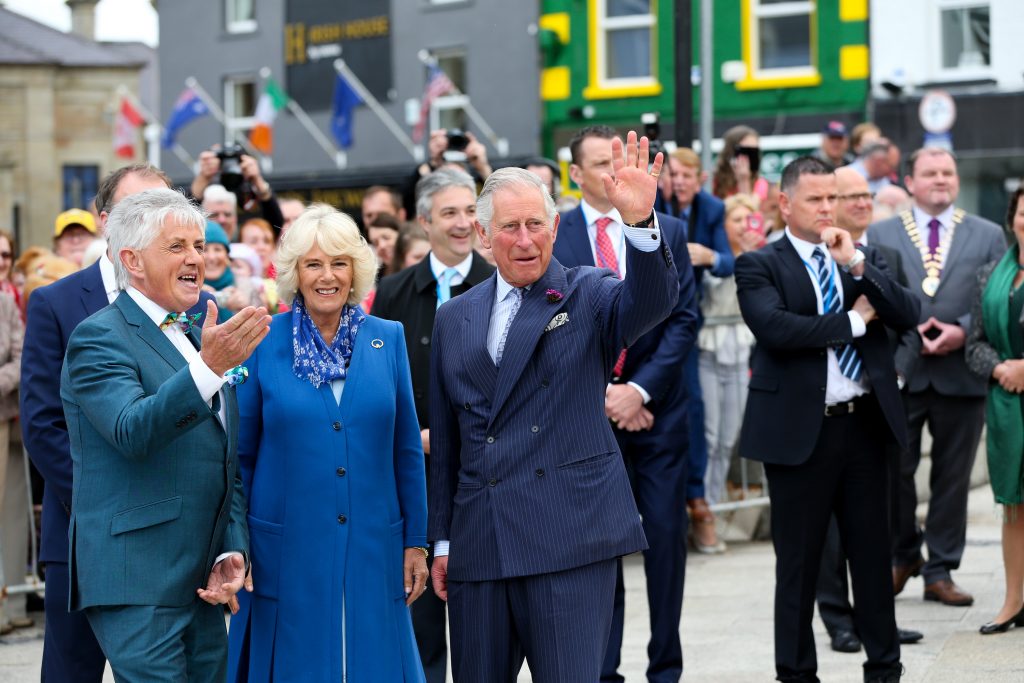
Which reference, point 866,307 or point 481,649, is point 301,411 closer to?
point 481,649

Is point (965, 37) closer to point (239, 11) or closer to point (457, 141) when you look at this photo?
point (457, 141)

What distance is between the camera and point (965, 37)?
21922mm

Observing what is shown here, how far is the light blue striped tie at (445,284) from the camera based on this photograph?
664 centimetres

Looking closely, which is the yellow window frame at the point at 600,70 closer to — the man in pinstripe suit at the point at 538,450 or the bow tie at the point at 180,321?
the man in pinstripe suit at the point at 538,450

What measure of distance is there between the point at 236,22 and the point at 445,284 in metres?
25.9

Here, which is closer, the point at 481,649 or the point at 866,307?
the point at 481,649

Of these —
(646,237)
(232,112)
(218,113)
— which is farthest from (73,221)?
(232,112)

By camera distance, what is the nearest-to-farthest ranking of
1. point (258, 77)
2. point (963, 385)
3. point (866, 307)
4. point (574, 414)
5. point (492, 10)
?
point (574, 414), point (866, 307), point (963, 385), point (492, 10), point (258, 77)

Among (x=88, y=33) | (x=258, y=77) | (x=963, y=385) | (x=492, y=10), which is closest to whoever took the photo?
(x=963, y=385)

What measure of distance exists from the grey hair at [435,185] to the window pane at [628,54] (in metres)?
18.9

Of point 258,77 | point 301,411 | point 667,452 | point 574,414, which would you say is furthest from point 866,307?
point 258,77

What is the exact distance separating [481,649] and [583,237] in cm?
240

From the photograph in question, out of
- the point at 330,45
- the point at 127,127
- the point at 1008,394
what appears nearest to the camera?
the point at 1008,394

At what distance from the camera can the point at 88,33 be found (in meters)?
52.0
